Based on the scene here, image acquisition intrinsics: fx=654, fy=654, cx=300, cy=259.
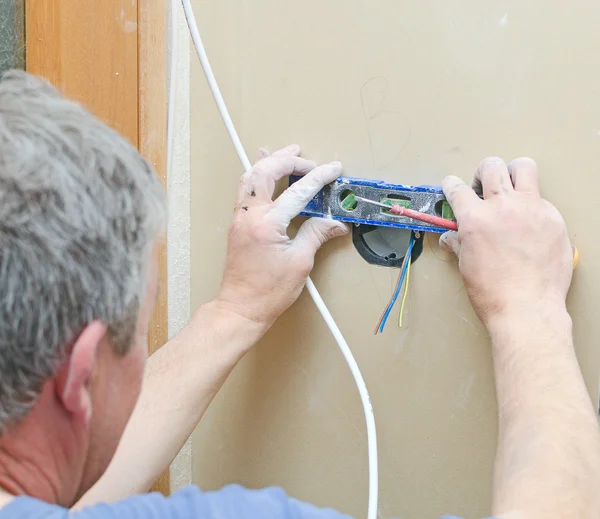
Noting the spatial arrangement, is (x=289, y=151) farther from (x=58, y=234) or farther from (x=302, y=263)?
(x=58, y=234)

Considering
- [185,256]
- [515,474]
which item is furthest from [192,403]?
[515,474]

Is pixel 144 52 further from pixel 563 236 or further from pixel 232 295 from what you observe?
pixel 563 236

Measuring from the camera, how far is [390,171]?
0.82 m

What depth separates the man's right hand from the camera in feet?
2.31

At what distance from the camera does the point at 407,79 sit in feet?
2.58

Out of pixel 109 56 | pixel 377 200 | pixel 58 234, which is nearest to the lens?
pixel 58 234

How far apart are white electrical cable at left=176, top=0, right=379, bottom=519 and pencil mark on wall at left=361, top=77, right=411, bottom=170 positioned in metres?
0.17

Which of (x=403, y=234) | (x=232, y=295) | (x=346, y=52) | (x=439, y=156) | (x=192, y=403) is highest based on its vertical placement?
(x=346, y=52)

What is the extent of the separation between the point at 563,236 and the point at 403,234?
205 mm

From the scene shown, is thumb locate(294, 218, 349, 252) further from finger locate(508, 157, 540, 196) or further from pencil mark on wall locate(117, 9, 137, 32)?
pencil mark on wall locate(117, 9, 137, 32)

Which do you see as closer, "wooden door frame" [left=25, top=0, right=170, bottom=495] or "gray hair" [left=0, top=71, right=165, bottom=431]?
"gray hair" [left=0, top=71, right=165, bottom=431]

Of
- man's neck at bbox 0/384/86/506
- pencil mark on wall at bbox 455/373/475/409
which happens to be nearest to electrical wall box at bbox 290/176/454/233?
pencil mark on wall at bbox 455/373/475/409

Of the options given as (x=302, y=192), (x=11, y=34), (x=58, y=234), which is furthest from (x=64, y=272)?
(x=11, y=34)

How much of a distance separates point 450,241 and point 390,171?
12 cm
